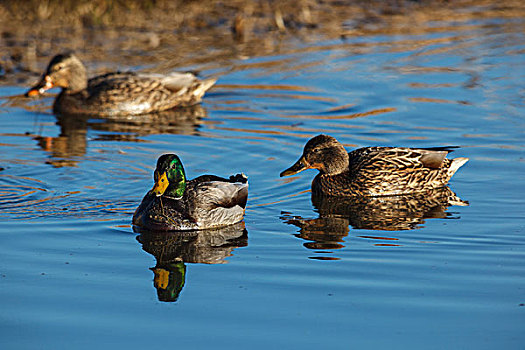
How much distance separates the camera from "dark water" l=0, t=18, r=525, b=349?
6406 millimetres

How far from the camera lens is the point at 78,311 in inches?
262

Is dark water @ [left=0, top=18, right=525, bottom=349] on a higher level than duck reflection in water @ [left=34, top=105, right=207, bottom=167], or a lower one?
higher

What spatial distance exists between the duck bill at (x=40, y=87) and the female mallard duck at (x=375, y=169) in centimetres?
497

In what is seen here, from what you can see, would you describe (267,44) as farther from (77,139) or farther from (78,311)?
(78,311)

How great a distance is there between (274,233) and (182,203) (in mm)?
924

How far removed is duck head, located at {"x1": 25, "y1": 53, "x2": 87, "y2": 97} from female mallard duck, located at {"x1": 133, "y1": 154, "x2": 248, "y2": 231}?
17.6 feet

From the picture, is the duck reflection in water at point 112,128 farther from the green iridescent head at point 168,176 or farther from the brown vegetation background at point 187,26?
the green iridescent head at point 168,176

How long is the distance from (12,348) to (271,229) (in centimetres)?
312

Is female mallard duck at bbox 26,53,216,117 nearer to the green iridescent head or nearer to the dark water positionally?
the dark water

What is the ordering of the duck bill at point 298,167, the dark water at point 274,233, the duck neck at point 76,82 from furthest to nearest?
the duck neck at point 76,82 → the duck bill at point 298,167 → the dark water at point 274,233

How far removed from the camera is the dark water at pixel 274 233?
6406 millimetres

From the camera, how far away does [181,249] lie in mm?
8266

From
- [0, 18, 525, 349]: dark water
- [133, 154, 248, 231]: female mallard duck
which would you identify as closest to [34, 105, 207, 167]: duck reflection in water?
[0, 18, 525, 349]: dark water

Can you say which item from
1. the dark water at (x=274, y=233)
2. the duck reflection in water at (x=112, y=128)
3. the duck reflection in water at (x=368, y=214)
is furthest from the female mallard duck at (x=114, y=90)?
the duck reflection in water at (x=368, y=214)
